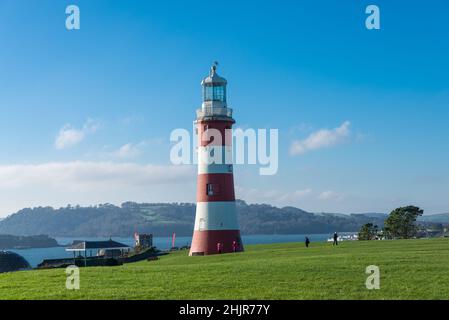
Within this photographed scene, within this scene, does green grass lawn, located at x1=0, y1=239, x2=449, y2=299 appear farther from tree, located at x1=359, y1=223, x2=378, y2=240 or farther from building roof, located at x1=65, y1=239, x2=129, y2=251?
tree, located at x1=359, y1=223, x2=378, y2=240

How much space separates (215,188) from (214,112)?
21.1ft

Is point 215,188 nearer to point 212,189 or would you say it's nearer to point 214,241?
point 212,189

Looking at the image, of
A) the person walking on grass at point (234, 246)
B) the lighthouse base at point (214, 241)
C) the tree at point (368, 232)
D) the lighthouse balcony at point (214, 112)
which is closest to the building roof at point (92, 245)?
the lighthouse base at point (214, 241)

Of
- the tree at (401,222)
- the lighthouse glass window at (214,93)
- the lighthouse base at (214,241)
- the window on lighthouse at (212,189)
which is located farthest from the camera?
the tree at (401,222)

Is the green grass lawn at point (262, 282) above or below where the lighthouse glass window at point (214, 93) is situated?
below

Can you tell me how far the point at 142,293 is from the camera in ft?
66.5

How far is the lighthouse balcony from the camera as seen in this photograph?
161ft

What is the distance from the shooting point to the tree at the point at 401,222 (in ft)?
249

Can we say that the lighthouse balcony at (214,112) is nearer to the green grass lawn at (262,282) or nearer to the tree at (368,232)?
the green grass lawn at (262,282)

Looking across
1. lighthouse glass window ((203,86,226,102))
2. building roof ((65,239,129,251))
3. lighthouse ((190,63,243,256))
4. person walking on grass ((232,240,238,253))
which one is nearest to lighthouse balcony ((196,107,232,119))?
lighthouse ((190,63,243,256))

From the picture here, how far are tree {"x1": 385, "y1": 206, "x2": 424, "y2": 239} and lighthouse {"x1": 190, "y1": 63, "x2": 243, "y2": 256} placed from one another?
33.7m

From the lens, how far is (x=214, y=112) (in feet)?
162
